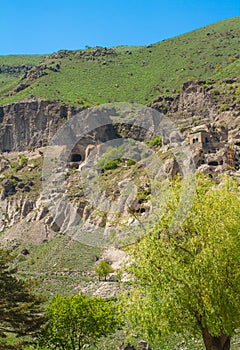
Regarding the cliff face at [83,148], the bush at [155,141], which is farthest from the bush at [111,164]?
the bush at [155,141]

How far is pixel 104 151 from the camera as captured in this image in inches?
4417

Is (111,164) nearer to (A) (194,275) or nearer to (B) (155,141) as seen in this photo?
(B) (155,141)

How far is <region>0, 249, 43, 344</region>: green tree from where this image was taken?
2220 cm

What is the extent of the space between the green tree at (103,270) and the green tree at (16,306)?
35.3m

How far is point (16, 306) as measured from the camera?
22.5 metres

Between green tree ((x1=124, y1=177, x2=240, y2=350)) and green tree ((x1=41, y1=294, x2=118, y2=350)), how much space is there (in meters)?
7.15

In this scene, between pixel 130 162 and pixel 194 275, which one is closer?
pixel 194 275

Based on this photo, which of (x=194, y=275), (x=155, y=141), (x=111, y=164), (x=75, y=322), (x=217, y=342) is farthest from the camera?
(x=155, y=141)

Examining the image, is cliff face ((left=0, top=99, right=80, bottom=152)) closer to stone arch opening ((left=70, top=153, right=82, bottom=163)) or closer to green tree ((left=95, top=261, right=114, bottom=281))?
stone arch opening ((left=70, top=153, right=82, bottom=163))

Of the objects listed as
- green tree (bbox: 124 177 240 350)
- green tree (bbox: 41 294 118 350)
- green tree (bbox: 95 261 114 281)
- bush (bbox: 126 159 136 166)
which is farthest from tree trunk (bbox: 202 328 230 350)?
bush (bbox: 126 159 136 166)

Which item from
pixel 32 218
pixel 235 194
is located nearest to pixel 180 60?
pixel 32 218

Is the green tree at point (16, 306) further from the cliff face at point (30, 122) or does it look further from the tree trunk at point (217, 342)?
the cliff face at point (30, 122)

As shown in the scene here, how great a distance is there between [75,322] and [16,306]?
16.5 feet

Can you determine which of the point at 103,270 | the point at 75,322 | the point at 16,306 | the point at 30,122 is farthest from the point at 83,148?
the point at 16,306
